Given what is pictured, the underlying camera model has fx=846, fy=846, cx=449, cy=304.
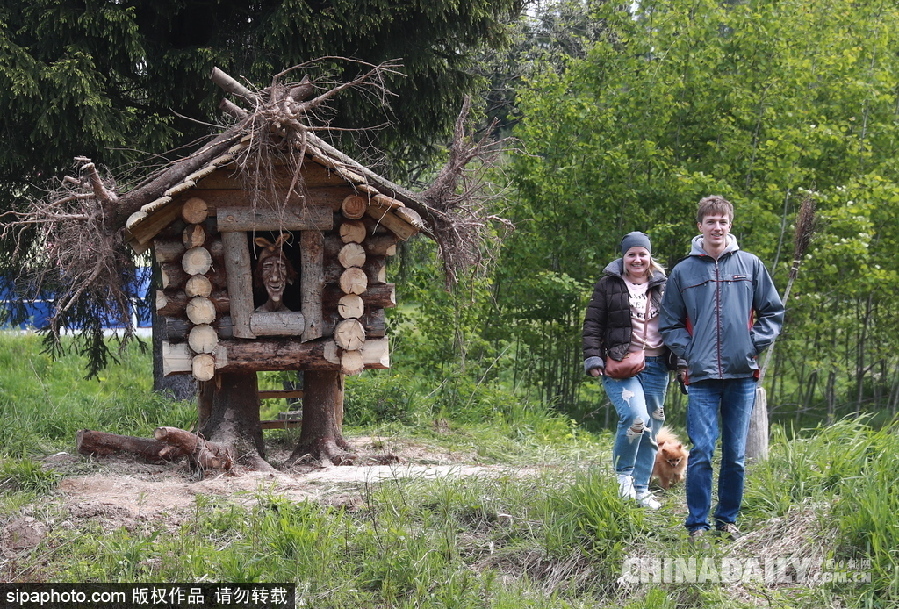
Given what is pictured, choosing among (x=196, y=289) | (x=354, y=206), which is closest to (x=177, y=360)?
(x=196, y=289)

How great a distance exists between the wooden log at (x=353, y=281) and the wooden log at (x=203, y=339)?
1110 millimetres

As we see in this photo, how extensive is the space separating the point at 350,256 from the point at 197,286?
1.24 metres

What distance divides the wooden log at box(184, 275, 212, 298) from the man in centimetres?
377

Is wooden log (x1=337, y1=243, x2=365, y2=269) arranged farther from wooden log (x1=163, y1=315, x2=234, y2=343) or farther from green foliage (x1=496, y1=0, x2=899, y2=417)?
green foliage (x1=496, y1=0, x2=899, y2=417)

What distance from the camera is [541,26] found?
16922 mm

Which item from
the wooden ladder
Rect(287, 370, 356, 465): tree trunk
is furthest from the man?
the wooden ladder

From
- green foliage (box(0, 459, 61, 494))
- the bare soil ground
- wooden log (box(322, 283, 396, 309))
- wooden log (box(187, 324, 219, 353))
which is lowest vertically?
the bare soil ground

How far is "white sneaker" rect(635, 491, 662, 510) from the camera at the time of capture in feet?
17.7

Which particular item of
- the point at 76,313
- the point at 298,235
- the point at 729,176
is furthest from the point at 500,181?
the point at 76,313

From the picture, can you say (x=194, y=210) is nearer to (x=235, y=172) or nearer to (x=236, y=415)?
(x=235, y=172)

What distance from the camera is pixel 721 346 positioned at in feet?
15.5

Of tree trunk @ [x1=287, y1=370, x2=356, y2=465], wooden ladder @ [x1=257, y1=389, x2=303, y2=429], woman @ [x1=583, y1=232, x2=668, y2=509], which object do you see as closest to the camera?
woman @ [x1=583, y1=232, x2=668, y2=509]

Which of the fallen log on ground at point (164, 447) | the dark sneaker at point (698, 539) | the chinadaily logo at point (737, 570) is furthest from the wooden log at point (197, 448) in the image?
the dark sneaker at point (698, 539)

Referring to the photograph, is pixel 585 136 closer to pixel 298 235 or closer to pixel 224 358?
pixel 298 235
